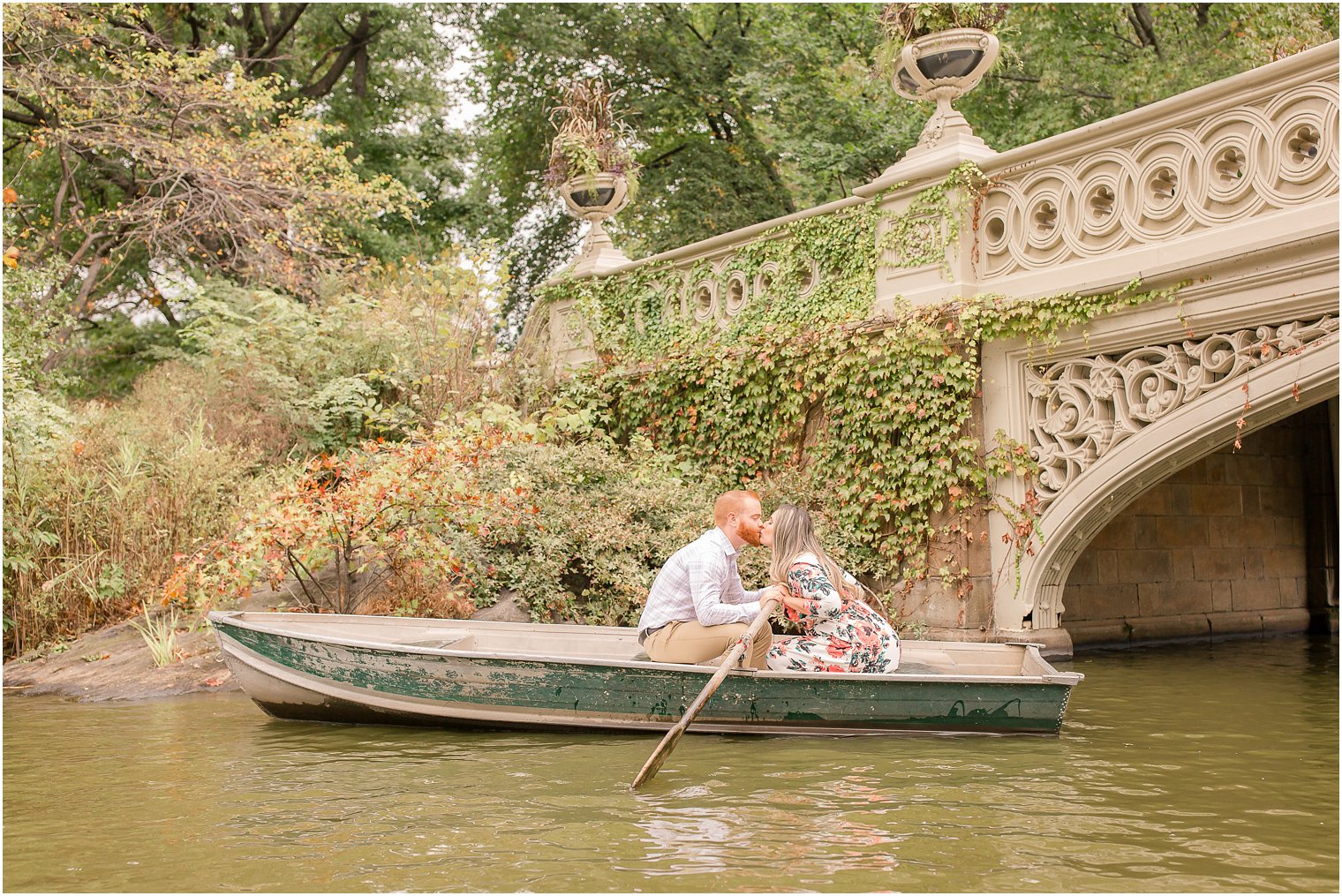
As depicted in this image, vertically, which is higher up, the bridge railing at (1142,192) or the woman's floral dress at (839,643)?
the bridge railing at (1142,192)

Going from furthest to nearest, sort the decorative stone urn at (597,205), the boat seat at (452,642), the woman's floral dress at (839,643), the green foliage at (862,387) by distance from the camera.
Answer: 1. the decorative stone urn at (597,205)
2. the green foliage at (862,387)
3. the boat seat at (452,642)
4. the woman's floral dress at (839,643)

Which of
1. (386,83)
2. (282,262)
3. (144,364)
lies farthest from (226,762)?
(386,83)

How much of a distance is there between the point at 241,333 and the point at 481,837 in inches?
438

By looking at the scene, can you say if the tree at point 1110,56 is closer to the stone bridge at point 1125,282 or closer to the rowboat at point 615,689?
the stone bridge at point 1125,282

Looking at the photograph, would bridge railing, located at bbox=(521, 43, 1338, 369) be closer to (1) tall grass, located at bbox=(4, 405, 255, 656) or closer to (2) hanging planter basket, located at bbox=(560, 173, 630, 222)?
(2) hanging planter basket, located at bbox=(560, 173, 630, 222)

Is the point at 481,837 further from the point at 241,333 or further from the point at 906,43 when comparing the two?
the point at 241,333

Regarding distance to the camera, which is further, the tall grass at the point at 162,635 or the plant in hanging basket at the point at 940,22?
the tall grass at the point at 162,635

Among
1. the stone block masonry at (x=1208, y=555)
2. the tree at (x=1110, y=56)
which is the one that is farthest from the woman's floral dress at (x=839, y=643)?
the tree at (x=1110, y=56)

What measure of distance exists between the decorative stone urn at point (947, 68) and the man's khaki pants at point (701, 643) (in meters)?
5.28

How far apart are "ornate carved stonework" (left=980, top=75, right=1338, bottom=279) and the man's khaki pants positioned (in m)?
4.23

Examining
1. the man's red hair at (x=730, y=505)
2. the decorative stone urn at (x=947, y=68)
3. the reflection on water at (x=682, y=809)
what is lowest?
the reflection on water at (x=682, y=809)

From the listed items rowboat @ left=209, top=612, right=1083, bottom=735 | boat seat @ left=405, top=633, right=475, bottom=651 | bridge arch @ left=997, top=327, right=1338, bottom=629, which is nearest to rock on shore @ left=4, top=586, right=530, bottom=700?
boat seat @ left=405, top=633, right=475, bottom=651

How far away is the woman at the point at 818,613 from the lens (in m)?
7.48

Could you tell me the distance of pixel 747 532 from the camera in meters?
7.71
